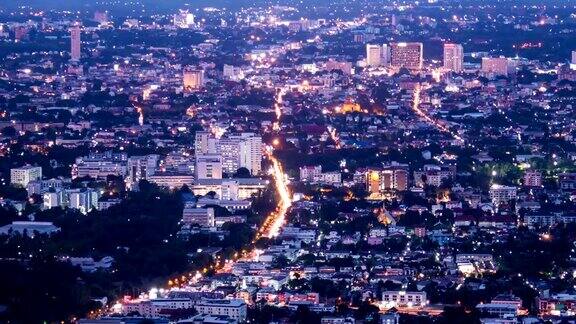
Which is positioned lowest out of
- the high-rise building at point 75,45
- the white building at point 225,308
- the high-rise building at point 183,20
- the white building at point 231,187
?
the white building at point 225,308

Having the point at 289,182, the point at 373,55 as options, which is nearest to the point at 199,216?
the point at 289,182

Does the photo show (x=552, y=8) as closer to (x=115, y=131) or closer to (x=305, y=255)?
(x=115, y=131)

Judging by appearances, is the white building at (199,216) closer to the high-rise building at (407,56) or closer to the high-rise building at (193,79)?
the high-rise building at (193,79)

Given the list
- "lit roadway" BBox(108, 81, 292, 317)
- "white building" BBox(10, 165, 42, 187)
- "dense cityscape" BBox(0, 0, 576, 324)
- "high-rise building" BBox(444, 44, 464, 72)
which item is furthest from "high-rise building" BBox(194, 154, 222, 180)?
"high-rise building" BBox(444, 44, 464, 72)

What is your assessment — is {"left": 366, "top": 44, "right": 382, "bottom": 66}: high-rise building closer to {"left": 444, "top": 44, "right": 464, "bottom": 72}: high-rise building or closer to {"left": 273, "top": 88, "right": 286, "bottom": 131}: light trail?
{"left": 444, "top": 44, "right": 464, "bottom": 72}: high-rise building

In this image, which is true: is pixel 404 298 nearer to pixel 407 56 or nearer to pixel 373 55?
pixel 407 56

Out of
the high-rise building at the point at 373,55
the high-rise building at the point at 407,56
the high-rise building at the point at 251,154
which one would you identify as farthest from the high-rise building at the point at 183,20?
the high-rise building at the point at 251,154

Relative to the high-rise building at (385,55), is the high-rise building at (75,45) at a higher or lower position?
higher
